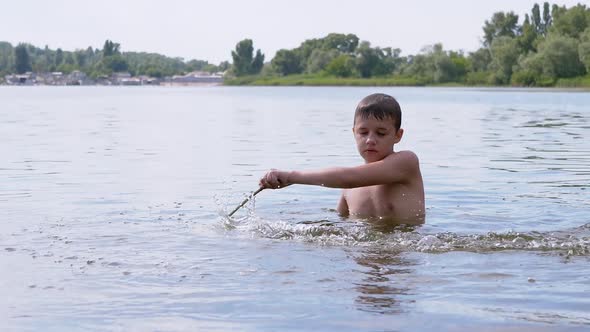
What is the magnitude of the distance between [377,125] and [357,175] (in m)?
0.45

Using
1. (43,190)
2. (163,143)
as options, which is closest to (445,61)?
(163,143)

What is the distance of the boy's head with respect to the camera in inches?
254

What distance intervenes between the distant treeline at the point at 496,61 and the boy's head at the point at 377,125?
344 ft

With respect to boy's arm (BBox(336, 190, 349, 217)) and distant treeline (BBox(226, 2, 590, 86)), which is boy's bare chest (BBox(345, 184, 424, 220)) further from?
distant treeline (BBox(226, 2, 590, 86))

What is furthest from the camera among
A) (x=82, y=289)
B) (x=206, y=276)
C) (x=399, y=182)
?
(x=399, y=182)

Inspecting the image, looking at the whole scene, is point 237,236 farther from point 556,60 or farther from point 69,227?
point 556,60

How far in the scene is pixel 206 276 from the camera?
550cm

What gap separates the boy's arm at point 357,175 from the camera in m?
5.87

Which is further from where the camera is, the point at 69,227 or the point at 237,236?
the point at 69,227

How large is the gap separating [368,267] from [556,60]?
11061 cm

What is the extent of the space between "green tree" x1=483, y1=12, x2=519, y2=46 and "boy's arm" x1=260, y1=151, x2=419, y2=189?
16211 cm

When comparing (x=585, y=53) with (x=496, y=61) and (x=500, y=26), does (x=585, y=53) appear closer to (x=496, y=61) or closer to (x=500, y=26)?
(x=496, y=61)

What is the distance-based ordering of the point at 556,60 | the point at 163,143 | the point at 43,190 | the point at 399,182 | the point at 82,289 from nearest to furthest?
1. the point at 82,289
2. the point at 399,182
3. the point at 43,190
4. the point at 163,143
5. the point at 556,60

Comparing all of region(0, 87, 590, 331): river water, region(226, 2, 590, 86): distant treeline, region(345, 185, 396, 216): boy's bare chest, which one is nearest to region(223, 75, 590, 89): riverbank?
region(226, 2, 590, 86): distant treeline
